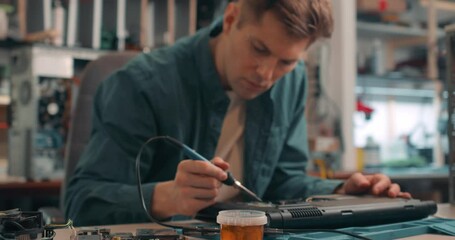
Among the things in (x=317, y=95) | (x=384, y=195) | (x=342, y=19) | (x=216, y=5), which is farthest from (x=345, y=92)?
(x=384, y=195)

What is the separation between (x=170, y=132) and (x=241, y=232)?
0.60 m

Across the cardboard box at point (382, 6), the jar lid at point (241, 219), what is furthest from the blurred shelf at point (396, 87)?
the jar lid at point (241, 219)

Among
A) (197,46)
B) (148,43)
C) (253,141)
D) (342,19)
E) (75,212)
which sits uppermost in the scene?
(342,19)

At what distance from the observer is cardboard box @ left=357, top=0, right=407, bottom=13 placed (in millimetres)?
3355

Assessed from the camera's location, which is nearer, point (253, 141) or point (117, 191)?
point (117, 191)

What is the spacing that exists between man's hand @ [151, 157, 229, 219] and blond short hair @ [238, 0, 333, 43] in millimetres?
357

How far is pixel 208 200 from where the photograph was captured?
0.92 metres

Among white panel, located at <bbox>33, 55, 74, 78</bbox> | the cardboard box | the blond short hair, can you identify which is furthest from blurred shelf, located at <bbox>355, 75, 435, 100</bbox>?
the blond short hair

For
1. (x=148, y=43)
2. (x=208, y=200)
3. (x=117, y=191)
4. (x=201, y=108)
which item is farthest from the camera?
(x=148, y=43)

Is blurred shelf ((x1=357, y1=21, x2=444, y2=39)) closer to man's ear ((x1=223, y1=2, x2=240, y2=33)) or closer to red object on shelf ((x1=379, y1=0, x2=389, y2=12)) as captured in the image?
red object on shelf ((x1=379, y1=0, x2=389, y2=12))

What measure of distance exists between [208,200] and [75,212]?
351 mm

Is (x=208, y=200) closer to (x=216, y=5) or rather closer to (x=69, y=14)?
(x=69, y=14)

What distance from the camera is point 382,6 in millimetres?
3436

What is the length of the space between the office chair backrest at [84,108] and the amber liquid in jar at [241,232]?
0.84 m
